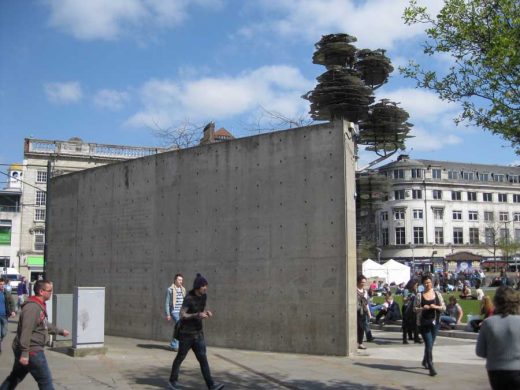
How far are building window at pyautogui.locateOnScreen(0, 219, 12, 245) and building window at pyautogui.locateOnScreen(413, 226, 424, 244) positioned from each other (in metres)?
54.7

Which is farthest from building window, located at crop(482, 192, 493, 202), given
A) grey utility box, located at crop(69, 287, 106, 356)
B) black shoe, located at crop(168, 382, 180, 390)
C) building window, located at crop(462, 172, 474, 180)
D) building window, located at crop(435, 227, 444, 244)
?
black shoe, located at crop(168, 382, 180, 390)

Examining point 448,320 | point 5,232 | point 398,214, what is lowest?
point 448,320

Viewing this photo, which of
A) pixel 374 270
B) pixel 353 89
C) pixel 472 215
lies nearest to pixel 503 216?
pixel 472 215

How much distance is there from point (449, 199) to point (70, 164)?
188ft

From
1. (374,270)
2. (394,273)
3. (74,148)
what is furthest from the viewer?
(74,148)

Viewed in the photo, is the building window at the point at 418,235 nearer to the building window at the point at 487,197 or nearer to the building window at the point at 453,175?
the building window at the point at 453,175

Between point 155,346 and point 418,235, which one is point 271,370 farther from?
point 418,235

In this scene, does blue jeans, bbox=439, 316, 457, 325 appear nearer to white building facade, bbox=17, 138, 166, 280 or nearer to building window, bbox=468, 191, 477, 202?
white building facade, bbox=17, 138, 166, 280

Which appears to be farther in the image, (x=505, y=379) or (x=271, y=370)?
(x=271, y=370)

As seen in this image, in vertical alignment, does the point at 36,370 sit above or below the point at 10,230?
below

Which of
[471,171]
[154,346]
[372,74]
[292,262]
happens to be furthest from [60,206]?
[471,171]

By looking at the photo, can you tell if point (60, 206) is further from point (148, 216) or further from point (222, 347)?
point (222, 347)

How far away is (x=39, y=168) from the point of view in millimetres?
58188

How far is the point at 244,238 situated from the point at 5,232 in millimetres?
53096
